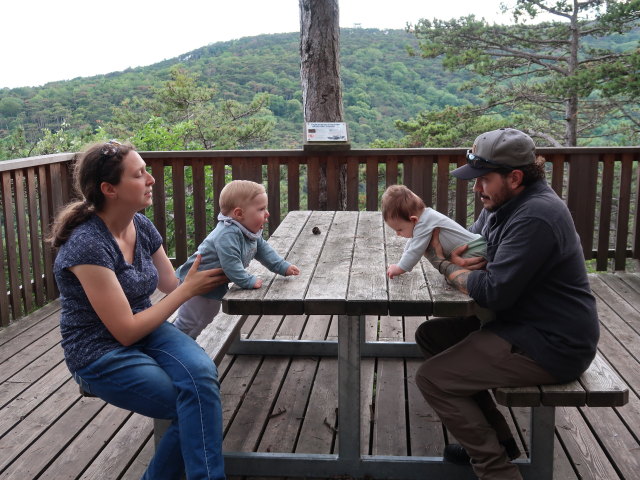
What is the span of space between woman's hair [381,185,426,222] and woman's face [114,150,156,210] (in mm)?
804

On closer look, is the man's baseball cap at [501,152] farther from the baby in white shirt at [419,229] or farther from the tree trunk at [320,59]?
the tree trunk at [320,59]

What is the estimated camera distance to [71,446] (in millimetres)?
2656

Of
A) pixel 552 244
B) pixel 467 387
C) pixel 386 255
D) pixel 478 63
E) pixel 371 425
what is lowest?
pixel 371 425

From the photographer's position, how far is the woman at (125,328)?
77.0 inches

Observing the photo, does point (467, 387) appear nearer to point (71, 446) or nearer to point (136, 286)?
point (136, 286)

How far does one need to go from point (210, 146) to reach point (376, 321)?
50.6ft

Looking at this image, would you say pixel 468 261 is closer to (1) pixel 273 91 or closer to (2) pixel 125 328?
(2) pixel 125 328

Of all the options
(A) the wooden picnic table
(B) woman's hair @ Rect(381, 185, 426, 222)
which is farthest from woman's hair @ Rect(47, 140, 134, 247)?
(B) woman's hair @ Rect(381, 185, 426, 222)

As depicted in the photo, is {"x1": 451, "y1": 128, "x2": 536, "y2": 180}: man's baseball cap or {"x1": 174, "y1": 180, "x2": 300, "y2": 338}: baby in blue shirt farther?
{"x1": 174, "y1": 180, "x2": 300, "y2": 338}: baby in blue shirt

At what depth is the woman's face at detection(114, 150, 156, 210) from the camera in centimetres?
212

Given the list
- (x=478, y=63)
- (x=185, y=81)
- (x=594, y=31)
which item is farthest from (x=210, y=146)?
(x=594, y=31)

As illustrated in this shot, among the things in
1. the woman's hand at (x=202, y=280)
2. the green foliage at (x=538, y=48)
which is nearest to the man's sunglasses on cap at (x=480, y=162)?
the woman's hand at (x=202, y=280)

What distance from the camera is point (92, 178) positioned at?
211 centimetres

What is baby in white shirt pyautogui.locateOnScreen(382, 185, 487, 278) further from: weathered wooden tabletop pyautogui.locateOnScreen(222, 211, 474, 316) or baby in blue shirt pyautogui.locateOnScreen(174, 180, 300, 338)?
baby in blue shirt pyautogui.locateOnScreen(174, 180, 300, 338)
